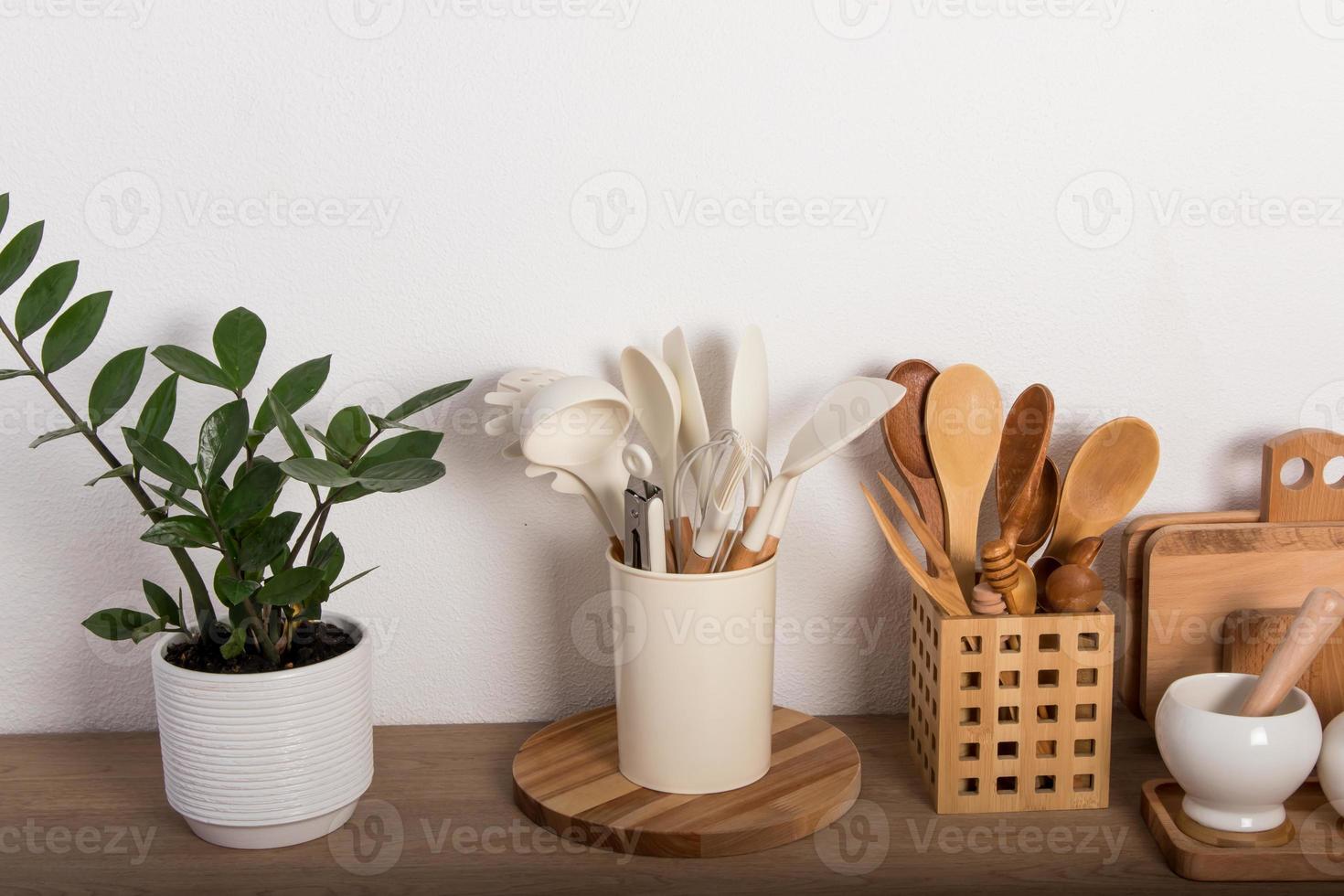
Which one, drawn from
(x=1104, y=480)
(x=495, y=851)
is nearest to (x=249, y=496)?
(x=495, y=851)

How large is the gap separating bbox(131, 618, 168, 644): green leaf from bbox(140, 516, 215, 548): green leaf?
75mm

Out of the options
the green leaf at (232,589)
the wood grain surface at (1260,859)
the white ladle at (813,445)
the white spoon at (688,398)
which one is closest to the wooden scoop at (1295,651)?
the wood grain surface at (1260,859)

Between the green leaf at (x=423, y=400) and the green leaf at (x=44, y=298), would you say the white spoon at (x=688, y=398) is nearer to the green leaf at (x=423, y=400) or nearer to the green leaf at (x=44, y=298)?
the green leaf at (x=423, y=400)

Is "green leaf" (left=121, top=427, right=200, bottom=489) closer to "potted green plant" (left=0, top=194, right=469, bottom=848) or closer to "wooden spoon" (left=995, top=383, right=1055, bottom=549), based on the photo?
"potted green plant" (left=0, top=194, right=469, bottom=848)

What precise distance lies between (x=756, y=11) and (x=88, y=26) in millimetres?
490

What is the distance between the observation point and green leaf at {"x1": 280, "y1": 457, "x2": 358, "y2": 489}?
695mm

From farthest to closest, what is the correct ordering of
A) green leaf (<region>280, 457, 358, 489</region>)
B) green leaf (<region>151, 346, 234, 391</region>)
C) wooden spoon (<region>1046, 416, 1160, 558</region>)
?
wooden spoon (<region>1046, 416, 1160, 558</region>), green leaf (<region>151, 346, 234, 391</region>), green leaf (<region>280, 457, 358, 489</region>)

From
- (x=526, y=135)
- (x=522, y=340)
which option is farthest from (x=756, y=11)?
(x=522, y=340)

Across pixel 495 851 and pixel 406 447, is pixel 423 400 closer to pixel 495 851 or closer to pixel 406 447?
pixel 406 447

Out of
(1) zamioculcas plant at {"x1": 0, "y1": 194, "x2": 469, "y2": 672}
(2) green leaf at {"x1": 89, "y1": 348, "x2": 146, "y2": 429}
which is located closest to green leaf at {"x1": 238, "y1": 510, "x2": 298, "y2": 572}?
(1) zamioculcas plant at {"x1": 0, "y1": 194, "x2": 469, "y2": 672}

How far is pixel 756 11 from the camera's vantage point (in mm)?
885

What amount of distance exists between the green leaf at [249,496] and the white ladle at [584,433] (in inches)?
6.6

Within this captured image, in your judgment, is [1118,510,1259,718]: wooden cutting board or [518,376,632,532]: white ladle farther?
[1118,510,1259,718]: wooden cutting board

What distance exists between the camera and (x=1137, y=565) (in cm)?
95
